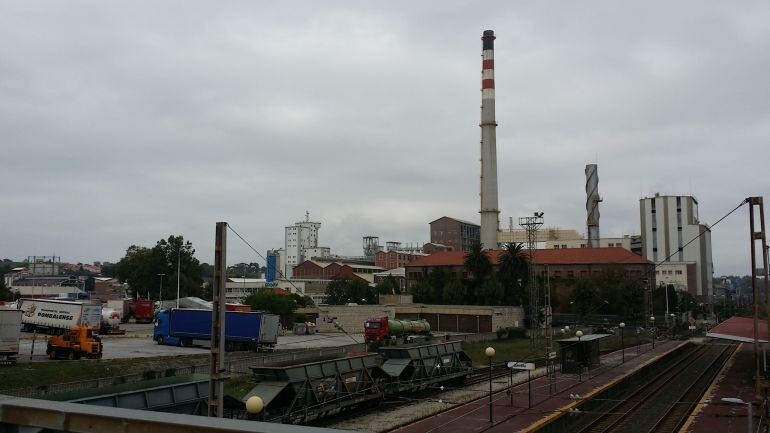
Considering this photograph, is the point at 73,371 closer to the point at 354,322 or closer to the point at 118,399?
the point at 118,399

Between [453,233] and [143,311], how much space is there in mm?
124924

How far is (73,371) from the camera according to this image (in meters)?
35.9

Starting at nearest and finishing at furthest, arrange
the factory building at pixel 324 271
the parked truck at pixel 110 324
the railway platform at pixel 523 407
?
the railway platform at pixel 523 407 < the parked truck at pixel 110 324 < the factory building at pixel 324 271

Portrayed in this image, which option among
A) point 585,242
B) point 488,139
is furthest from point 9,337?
point 585,242

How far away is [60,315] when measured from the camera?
2112 inches

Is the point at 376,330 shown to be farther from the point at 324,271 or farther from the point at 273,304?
the point at 324,271

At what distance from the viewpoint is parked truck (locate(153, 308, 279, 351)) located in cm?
4911

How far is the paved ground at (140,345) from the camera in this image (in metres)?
45.4

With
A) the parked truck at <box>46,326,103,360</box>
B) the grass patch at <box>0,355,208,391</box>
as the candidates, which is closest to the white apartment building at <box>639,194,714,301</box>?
the grass patch at <box>0,355,208,391</box>

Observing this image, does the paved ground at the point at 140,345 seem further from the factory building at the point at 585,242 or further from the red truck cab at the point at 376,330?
the factory building at the point at 585,242

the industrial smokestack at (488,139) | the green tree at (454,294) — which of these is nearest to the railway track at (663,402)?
the green tree at (454,294)

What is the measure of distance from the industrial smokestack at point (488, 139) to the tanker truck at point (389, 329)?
35212mm

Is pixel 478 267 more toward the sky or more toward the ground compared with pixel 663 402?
more toward the sky

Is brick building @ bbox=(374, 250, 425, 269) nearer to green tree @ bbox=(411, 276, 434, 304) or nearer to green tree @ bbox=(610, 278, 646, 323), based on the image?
green tree @ bbox=(411, 276, 434, 304)
